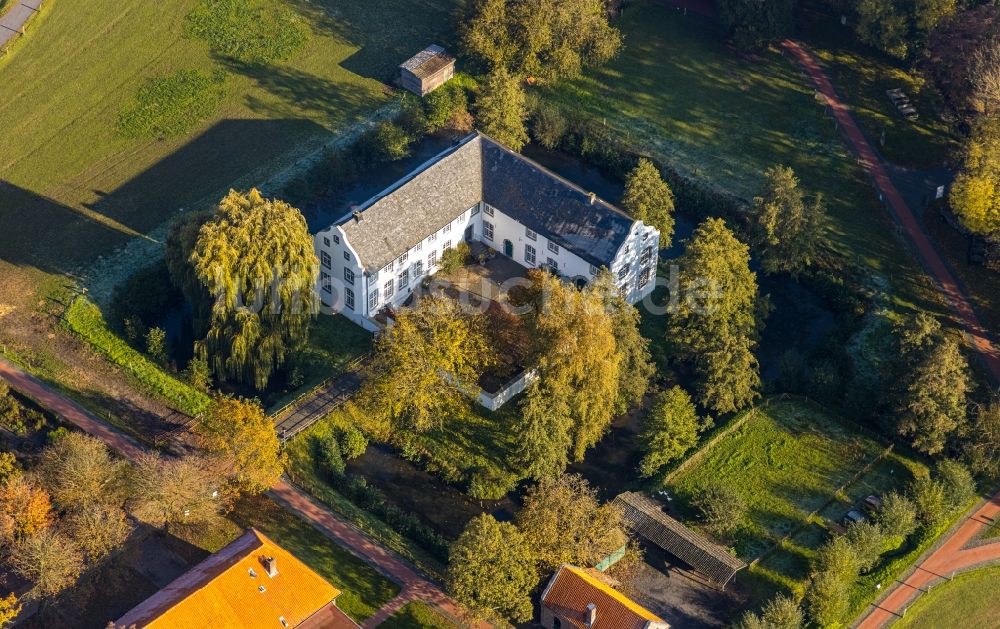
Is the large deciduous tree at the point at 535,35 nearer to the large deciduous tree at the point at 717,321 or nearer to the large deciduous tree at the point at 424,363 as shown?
the large deciduous tree at the point at 717,321

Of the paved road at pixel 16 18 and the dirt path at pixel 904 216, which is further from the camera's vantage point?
the paved road at pixel 16 18

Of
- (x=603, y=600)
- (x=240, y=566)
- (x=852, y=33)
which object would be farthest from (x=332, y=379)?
(x=852, y=33)

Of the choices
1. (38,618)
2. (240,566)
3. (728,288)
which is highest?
(728,288)

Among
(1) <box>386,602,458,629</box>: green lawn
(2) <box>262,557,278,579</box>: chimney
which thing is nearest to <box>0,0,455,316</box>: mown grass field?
(2) <box>262,557,278,579</box>: chimney

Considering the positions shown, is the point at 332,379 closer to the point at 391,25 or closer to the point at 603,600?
the point at 603,600

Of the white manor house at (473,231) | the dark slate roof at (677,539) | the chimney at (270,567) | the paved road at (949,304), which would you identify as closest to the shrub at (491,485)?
the dark slate roof at (677,539)

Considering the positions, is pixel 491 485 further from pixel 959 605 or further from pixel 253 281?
pixel 959 605
